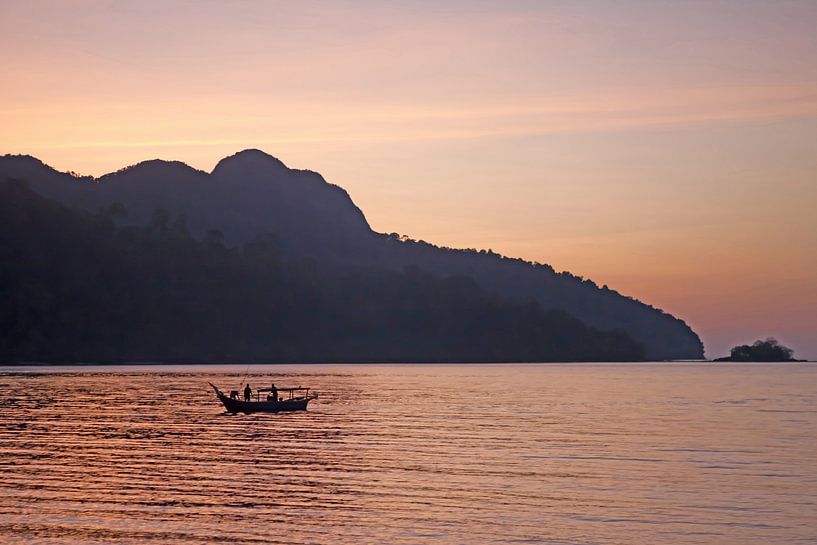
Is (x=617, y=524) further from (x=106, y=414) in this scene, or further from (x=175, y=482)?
(x=106, y=414)

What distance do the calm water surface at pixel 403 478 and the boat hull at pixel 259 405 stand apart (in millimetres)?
1818

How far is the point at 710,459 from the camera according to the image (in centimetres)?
6538

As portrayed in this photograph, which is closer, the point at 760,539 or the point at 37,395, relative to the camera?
the point at 760,539

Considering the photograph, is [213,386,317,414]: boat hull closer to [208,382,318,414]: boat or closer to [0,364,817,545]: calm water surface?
[208,382,318,414]: boat

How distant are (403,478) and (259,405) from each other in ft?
170

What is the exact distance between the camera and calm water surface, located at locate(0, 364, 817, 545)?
4069cm

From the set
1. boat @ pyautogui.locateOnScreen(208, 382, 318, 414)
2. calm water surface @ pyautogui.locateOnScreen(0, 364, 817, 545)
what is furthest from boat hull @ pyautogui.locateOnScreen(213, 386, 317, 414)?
calm water surface @ pyautogui.locateOnScreen(0, 364, 817, 545)

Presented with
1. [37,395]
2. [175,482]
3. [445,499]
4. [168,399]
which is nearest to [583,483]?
[445,499]

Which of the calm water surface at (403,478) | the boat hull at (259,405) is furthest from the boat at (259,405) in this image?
the calm water surface at (403,478)

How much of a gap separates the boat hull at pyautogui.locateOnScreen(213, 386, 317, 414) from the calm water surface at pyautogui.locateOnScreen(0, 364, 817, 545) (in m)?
1.82

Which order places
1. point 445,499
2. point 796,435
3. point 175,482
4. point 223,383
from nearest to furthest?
point 445,499, point 175,482, point 796,435, point 223,383

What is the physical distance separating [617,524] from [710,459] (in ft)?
84.1

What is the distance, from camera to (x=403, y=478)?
55.2 m

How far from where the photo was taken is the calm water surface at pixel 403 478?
40688mm
